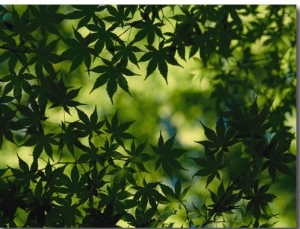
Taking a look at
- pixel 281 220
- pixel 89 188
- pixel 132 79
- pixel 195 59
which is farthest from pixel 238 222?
pixel 132 79

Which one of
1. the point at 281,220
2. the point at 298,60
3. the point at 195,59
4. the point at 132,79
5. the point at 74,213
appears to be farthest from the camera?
the point at 132,79

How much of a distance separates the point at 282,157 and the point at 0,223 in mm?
823

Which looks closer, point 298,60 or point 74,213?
point 74,213

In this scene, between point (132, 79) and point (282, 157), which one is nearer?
point (282, 157)

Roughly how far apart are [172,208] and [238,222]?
22 centimetres

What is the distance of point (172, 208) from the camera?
126 centimetres

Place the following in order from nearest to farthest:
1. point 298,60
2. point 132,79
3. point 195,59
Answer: point 298,60 → point 195,59 → point 132,79

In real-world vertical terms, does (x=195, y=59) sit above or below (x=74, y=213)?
above

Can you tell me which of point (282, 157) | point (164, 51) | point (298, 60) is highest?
point (298, 60)

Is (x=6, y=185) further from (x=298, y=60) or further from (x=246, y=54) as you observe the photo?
(x=246, y=54)

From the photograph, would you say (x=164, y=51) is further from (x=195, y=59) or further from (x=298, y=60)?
(x=195, y=59)

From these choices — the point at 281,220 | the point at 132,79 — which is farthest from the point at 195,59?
the point at 281,220

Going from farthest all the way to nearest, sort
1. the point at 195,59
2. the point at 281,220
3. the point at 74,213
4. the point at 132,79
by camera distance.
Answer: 1. the point at 132,79
2. the point at 195,59
3. the point at 281,220
4. the point at 74,213

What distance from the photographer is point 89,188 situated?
4.03ft
